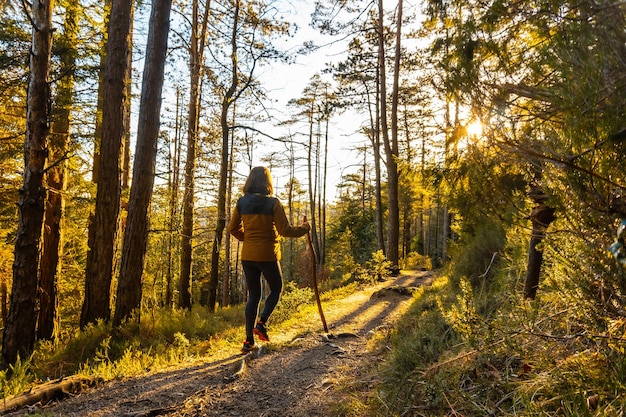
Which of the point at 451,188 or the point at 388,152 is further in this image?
the point at 388,152

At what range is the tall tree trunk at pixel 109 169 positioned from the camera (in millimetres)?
→ 6227

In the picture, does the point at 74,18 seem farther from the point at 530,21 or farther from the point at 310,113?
the point at 310,113

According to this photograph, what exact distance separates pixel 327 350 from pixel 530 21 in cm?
419

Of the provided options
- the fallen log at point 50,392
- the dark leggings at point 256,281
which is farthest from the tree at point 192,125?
the fallen log at point 50,392

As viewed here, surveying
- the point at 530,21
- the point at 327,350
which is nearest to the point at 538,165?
the point at 530,21

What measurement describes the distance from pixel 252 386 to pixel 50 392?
5.77ft

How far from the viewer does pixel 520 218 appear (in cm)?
230

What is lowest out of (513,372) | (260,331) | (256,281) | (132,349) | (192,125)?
(132,349)

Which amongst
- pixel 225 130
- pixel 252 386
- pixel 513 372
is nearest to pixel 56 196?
pixel 225 130

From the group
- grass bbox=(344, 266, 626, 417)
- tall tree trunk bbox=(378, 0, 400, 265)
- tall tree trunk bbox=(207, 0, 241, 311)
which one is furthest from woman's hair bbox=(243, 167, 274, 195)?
tall tree trunk bbox=(378, 0, 400, 265)

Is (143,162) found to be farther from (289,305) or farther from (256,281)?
(289,305)

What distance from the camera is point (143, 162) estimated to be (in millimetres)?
6004

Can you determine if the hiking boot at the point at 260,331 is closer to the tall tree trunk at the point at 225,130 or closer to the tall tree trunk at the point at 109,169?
the tall tree trunk at the point at 109,169

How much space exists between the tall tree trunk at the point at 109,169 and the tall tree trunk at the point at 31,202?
3.13 feet
